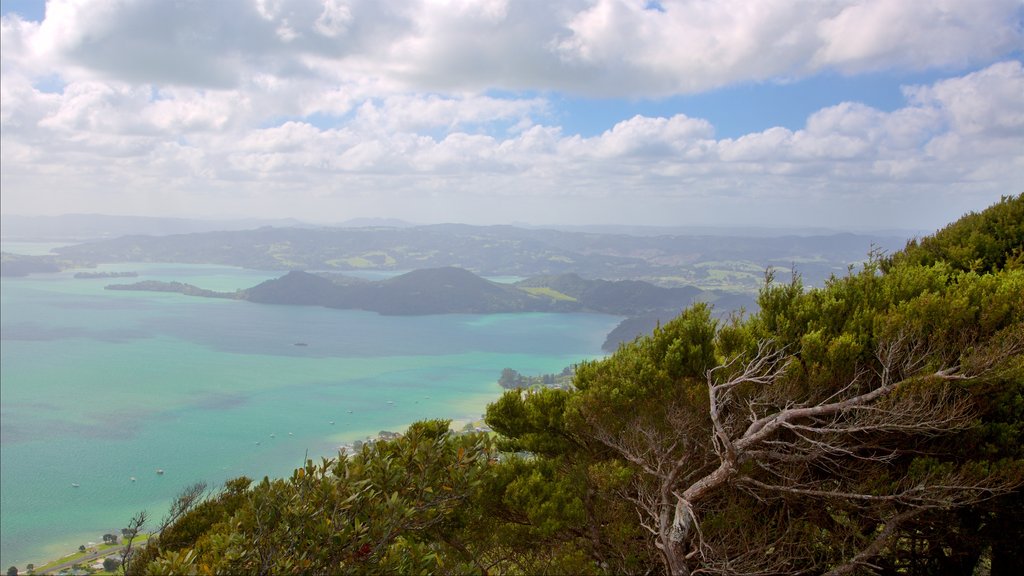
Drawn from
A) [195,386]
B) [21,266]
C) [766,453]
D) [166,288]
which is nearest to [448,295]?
[195,386]

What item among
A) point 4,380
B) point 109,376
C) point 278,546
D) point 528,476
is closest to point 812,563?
point 528,476

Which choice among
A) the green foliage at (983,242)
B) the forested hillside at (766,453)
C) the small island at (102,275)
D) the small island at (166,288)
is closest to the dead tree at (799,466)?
the forested hillside at (766,453)

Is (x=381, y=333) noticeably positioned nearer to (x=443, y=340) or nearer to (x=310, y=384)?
(x=443, y=340)

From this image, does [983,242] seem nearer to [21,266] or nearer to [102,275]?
[102,275]

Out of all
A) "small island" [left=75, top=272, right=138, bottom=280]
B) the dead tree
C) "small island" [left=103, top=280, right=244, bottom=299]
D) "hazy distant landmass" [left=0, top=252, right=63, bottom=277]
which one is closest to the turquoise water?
"small island" [left=103, top=280, right=244, bottom=299]

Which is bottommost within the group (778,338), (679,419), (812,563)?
(812,563)

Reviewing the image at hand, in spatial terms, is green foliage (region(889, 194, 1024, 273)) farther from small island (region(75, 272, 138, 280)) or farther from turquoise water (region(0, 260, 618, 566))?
small island (region(75, 272, 138, 280))
